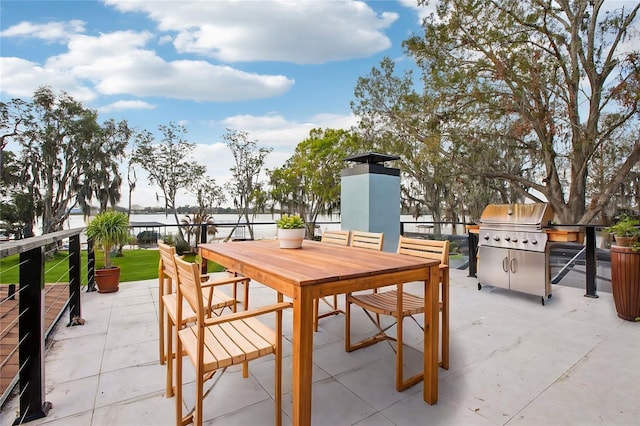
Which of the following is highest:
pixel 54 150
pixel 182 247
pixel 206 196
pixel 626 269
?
pixel 54 150

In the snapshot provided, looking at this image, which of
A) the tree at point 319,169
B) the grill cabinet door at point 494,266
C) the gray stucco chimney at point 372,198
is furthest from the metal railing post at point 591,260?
the tree at point 319,169

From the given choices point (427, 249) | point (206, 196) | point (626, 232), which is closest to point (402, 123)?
point (626, 232)

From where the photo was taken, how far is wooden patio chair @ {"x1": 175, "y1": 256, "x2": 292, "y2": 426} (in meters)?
1.38

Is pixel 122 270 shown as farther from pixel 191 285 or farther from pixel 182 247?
pixel 191 285

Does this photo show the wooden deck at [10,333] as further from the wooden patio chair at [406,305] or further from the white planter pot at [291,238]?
the wooden patio chair at [406,305]

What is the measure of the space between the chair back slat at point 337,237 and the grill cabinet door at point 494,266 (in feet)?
6.80

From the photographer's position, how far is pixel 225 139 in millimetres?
17172

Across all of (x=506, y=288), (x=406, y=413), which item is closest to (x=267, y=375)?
(x=406, y=413)

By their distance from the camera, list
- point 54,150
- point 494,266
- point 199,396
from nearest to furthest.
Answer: point 199,396, point 494,266, point 54,150

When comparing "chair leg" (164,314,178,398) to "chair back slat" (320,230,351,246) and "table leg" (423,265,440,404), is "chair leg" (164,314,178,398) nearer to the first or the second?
Result: "table leg" (423,265,440,404)

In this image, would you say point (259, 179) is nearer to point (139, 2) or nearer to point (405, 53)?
point (405, 53)

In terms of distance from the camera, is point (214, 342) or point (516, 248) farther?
point (516, 248)

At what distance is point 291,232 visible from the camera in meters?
2.69

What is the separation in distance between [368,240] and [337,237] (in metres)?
0.47
